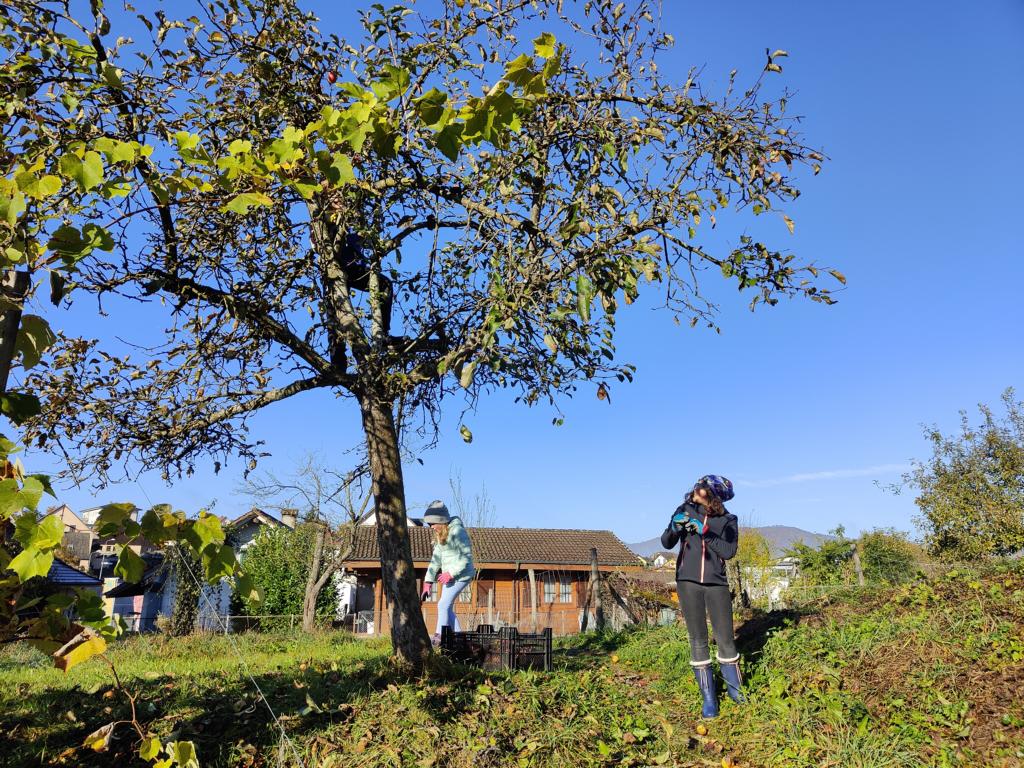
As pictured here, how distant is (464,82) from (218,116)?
217cm

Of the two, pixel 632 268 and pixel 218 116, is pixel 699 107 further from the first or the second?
pixel 218 116

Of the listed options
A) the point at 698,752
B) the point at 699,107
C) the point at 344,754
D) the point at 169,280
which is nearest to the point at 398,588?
the point at 344,754

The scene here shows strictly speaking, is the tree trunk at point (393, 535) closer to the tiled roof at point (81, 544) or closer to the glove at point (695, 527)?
the glove at point (695, 527)

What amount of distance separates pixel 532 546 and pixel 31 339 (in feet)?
113

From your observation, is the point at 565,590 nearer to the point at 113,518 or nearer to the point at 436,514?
the point at 436,514

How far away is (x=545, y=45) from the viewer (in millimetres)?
2027

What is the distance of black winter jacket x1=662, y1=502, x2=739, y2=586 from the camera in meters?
5.55

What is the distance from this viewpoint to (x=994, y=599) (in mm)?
5703

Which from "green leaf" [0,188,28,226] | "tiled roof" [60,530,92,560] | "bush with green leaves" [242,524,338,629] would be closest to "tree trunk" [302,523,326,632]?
"bush with green leaves" [242,524,338,629]

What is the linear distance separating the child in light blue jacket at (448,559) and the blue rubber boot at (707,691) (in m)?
2.99

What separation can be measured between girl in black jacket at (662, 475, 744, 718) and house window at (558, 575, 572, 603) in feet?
94.1

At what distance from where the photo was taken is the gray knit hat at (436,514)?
7.79 m

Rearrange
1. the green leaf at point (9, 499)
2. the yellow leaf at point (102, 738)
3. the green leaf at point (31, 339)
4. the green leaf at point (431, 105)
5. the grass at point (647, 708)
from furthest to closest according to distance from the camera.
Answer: the grass at point (647, 708) → the yellow leaf at point (102, 738) → the green leaf at point (31, 339) → the green leaf at point (431, 105) → the green leaf at point (9, 499)

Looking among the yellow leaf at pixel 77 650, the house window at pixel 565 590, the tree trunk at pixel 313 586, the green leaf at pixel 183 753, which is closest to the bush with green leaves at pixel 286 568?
the tree trunk at pixel 313 586
